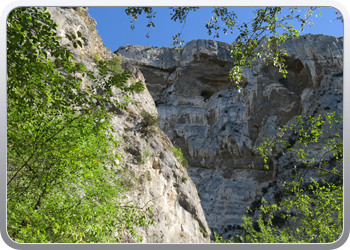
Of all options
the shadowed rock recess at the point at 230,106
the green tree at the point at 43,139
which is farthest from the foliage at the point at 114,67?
the green tree at the point at 43,139

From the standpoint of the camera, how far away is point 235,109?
35375 millimetres

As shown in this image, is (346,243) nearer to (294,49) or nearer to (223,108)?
(223,108)

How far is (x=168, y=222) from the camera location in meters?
9.59

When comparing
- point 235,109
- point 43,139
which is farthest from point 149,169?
point 235,109

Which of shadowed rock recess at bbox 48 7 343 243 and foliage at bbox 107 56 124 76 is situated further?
shadowed rock recess at bbox 48 7 343 243

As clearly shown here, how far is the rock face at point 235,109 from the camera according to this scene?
29031 millimetres

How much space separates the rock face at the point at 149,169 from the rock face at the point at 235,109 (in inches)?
683

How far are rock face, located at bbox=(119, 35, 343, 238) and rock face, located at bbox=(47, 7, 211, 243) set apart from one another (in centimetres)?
1735

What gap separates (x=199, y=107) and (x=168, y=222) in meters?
30.3

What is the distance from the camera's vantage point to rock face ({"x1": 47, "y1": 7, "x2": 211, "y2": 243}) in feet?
30.4

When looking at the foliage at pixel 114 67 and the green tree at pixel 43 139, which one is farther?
the foliage at pixel 114 67

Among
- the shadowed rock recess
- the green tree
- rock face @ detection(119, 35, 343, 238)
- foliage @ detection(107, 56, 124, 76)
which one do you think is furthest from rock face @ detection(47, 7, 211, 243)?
rock face @ detection(119, 35, 343, 238)

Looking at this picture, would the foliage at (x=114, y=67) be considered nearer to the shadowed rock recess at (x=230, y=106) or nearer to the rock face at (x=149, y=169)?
the rock face at (x=149, y=169)

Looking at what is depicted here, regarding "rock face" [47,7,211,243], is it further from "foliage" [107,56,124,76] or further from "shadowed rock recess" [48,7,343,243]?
"shadowed rock recess" [48,7,343,243]
